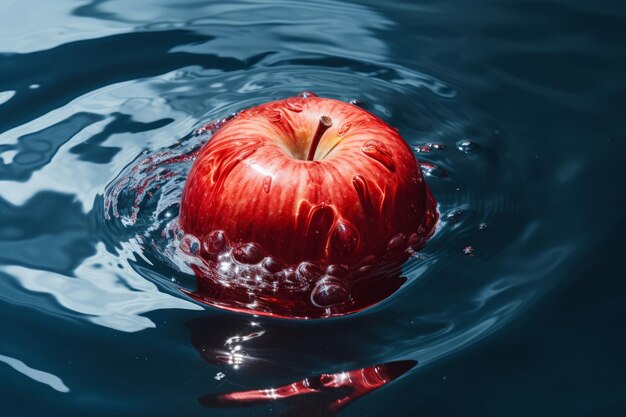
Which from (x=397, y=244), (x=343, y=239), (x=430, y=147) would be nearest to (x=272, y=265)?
(x=343, y=239)

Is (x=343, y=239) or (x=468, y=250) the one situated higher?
(x=343, y=239)

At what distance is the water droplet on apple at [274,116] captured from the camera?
1958mm

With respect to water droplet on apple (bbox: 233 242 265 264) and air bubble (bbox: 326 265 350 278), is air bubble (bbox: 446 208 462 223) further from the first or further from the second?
water droplet on apple (bbox: 233 242 265 264)

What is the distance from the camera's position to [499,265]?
197 cm

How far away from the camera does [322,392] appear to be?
1.61 meters

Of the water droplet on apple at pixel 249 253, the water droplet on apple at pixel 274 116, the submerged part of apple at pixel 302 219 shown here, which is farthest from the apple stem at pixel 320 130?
the water droplet on apple at pixel 249 253

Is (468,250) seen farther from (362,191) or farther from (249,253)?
(249,253)

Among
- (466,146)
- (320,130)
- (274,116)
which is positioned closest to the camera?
(320,130)

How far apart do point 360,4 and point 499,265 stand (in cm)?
146

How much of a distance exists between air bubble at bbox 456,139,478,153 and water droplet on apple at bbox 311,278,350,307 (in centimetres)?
73

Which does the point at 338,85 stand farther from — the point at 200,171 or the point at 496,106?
the point at 200,171

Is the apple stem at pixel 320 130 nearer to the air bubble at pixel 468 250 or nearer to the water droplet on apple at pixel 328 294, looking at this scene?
the water droplet on apple at pixel 328 294

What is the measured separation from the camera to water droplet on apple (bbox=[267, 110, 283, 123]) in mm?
1958

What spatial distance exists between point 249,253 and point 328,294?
0.18 meters
